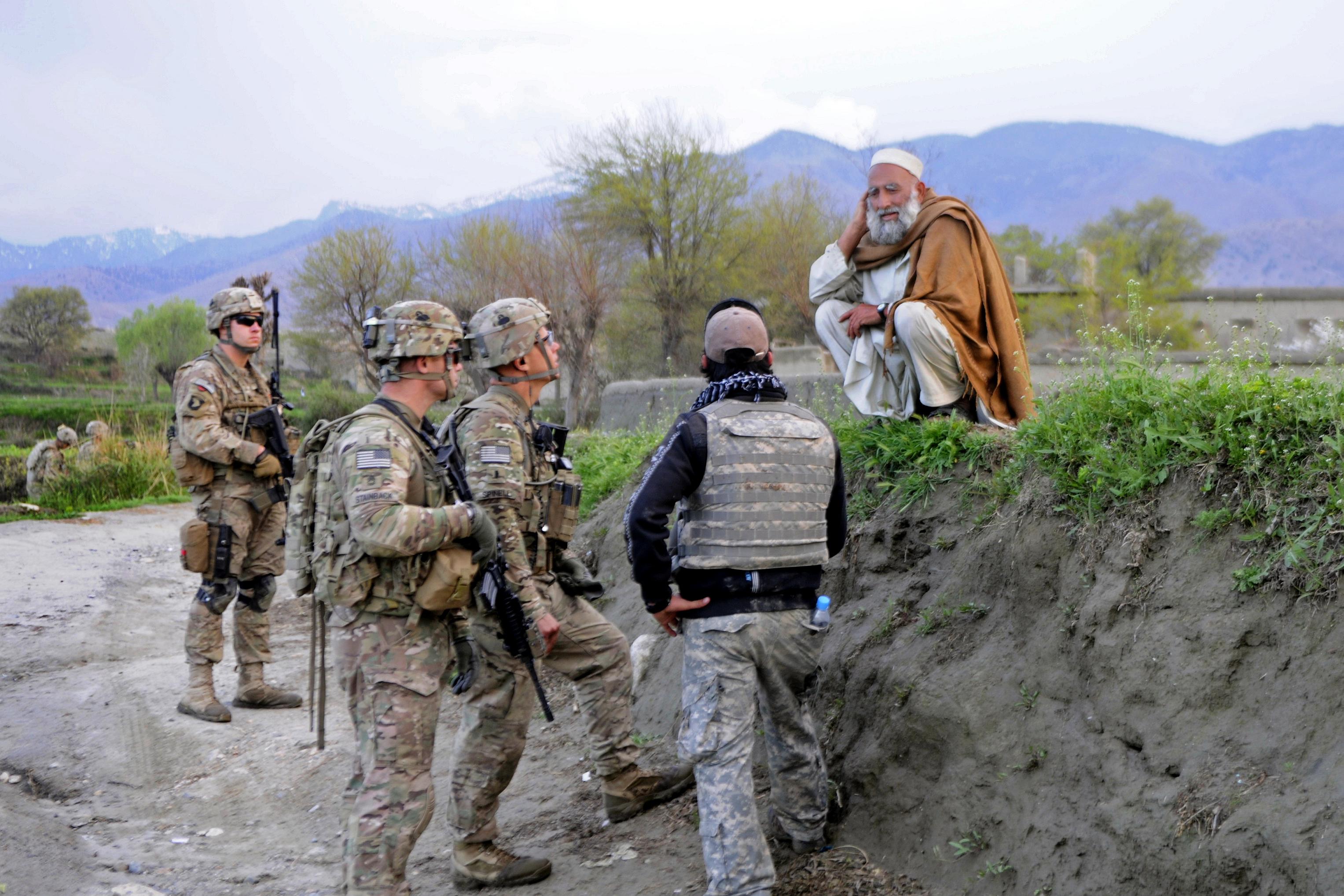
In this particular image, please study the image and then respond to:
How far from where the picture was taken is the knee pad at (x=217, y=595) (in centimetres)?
643

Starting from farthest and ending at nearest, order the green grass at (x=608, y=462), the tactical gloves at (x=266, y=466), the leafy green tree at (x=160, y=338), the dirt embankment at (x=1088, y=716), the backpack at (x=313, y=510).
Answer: the leafy green tree at (x=160, y=338) < the green grass at (x=608, y=462) < the tactical gloves at (x=266, y=466) < the backpack at (x=313, y=510) < the dirt embankment at (x=1088, y=716)

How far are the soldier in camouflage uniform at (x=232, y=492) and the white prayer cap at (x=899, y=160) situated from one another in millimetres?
4072

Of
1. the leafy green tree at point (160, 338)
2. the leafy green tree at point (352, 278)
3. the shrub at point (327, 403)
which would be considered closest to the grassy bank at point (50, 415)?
the shrub at point (327, 403)

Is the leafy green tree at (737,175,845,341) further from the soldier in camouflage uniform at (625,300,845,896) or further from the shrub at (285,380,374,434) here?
the soldier in camouflage uniform at (625,300,845,896)

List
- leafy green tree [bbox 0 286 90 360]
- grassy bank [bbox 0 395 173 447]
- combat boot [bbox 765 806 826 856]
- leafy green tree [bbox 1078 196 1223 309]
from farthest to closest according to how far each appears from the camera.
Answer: leafy green tree [bbox 0 286 90 360] < leafy green tree [bbox 1078 196 1223 309] < grassy bank [bbox 0 395 173 447] < combat boot [bbox 765 806 826 856]

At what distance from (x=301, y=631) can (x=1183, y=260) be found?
49087 millimetres

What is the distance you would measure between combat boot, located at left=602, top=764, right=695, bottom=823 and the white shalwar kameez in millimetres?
2380

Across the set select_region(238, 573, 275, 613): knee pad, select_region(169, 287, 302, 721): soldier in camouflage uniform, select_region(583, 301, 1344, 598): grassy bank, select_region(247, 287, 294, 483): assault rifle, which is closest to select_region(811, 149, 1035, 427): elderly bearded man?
select_region(583, 301, 1344, 598): grassy bank

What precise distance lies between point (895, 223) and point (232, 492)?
14.6 ft

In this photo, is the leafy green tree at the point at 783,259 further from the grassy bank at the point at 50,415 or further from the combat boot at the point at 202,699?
the combat boot at the point at 202,699

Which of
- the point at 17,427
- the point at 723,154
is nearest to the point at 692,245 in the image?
the point at 723,154

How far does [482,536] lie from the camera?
12.3 feet

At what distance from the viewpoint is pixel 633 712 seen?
596 centimetres

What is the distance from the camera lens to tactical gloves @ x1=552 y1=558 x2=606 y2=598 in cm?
463
